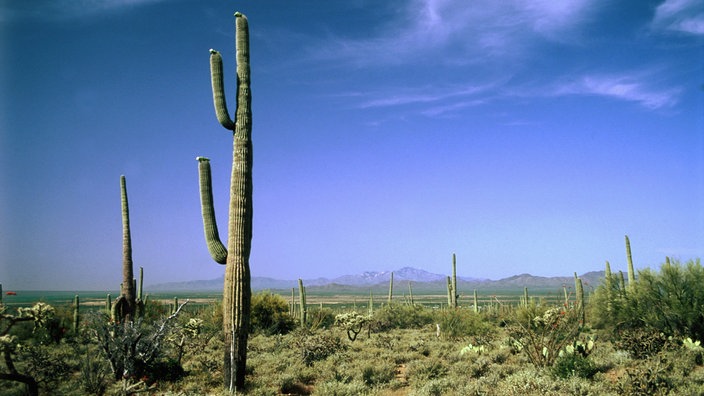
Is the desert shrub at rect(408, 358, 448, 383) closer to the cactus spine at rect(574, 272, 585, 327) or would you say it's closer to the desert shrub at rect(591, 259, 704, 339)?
the cactus spine at rect(574, 272, 585, 327)

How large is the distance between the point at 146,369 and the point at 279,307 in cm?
1019

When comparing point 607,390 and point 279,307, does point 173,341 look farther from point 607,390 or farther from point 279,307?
point 607,390

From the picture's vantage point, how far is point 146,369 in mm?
11453

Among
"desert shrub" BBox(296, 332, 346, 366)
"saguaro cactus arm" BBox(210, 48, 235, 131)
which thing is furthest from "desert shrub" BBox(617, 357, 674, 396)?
"saguaro cactus arm" BBox(210, 48, 235, 131)

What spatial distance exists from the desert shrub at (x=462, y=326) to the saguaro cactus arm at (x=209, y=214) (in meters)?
11.3

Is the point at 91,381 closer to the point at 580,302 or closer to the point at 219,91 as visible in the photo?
the point at 219,91

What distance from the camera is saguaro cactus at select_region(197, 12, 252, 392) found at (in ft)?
33.9

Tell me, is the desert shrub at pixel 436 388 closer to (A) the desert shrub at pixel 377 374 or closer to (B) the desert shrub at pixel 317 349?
(A) the desert shrub at pixel 377 374

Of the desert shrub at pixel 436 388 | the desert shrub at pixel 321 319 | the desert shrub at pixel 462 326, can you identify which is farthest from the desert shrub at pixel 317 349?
the desert shrub at pixel 321 319

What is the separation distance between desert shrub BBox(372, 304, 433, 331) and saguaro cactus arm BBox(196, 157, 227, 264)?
13.8m

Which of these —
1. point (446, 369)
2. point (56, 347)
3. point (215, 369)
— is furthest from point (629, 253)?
point (56, 347)

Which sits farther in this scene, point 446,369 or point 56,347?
point 56,347

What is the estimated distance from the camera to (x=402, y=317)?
2508 cm

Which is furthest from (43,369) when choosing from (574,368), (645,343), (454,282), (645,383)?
(454,282)
